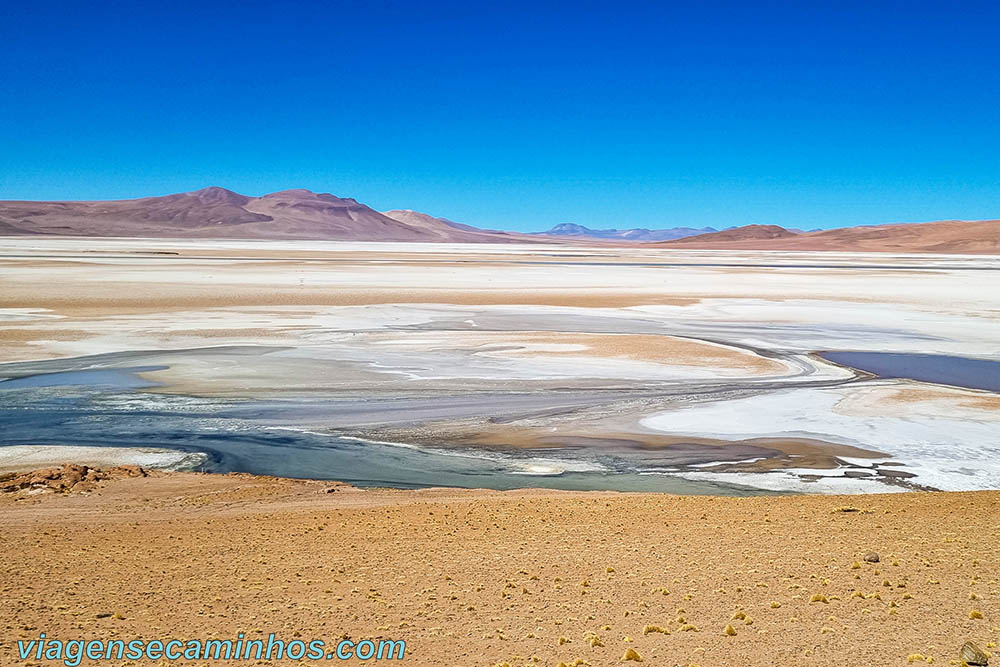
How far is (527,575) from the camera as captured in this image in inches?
224

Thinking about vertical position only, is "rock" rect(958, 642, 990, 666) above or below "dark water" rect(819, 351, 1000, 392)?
below

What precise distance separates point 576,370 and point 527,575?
1066 centimetres

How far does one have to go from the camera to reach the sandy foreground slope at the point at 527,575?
4.71 meters

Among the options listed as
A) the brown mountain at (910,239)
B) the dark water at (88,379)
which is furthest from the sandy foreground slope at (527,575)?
the brown mountain at (910,239)

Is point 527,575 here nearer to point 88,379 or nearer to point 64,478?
point 64,478

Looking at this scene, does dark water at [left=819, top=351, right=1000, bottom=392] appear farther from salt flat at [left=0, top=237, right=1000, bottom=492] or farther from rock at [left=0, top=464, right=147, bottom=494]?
rock at [left=0, top=464, right=147, bottom=494]

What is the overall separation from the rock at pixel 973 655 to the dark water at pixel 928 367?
39.0 ft

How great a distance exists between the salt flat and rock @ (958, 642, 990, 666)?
4.86 metres

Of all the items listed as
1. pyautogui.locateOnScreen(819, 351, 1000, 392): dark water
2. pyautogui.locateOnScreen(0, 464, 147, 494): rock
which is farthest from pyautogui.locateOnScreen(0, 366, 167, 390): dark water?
pyautogui.locateOnScreen(819, 351, 1000, 392): dark water

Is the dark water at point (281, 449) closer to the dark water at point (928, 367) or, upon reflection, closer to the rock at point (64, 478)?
the rock at point (64, 478)

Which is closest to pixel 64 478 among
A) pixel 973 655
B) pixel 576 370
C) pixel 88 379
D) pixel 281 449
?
pixel 281 449

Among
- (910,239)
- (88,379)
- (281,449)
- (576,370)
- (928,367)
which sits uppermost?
(910,239)

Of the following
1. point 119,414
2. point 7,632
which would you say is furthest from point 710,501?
point 119,414

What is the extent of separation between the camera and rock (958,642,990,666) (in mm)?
4332
